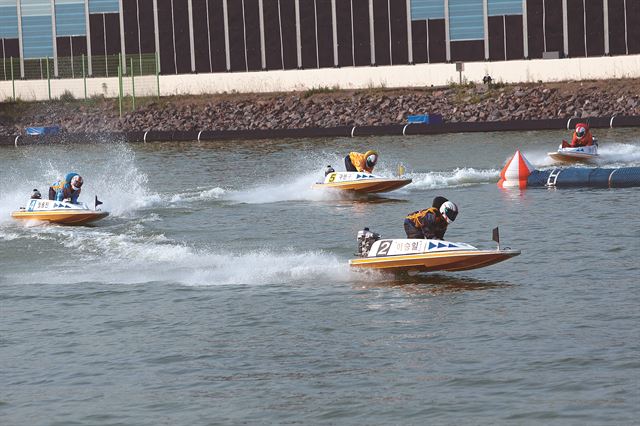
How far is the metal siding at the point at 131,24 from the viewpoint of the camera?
2881 inches

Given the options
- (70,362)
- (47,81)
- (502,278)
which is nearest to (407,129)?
(47,81)

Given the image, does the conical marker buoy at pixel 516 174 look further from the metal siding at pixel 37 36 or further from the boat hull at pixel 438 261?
the metal siding at pixel 37 36

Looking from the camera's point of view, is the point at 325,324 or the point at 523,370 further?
the point at 325,324

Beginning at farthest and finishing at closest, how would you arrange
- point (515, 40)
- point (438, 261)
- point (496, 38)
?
point (496, 38) → point (515, 40) → point (438, 261)

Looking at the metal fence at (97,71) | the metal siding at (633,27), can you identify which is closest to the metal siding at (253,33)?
the metal fence at (97,71)

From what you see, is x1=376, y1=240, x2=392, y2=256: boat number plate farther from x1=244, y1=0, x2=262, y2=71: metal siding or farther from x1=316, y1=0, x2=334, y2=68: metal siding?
x1=244, y1=0, x2=262, y2=71: metal siding

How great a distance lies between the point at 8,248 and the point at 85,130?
1550 inches

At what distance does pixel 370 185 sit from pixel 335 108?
1153 inches

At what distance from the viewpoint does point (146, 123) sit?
226 ft

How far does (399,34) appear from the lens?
69125mm

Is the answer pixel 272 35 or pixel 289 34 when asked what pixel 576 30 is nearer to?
pixel 289 34

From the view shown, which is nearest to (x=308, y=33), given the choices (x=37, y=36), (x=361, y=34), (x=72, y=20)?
(x=361, y=34)

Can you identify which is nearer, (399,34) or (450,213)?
(450,213)

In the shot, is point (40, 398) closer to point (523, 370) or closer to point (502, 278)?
point (523, 370)
